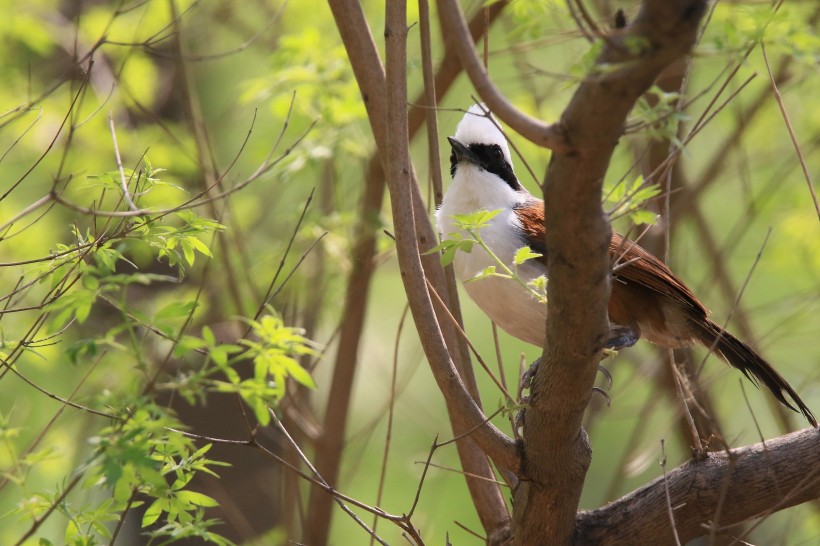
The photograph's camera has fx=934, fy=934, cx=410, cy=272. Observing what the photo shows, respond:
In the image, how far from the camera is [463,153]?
12.8 feet

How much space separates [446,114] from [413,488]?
3487 mm

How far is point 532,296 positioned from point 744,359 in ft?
2.93

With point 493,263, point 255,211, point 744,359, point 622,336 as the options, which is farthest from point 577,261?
point 255,211

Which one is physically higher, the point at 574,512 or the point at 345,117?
the point at 345,117

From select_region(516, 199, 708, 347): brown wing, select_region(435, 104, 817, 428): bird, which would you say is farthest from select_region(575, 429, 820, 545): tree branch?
select_region(516, 199, 708, 347): brown wing

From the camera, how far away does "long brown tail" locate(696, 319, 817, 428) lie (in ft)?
11.4

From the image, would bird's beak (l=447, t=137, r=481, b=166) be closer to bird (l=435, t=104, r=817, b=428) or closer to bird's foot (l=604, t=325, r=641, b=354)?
bird (l=435, t=104, r=817, b=428)

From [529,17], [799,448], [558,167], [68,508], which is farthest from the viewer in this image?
[529,17]

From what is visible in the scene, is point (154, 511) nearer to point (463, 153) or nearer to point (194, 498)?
point (194, 498)

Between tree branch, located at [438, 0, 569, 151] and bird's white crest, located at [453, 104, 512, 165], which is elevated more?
bird's white crest, located at [453, 104, 512, 165]

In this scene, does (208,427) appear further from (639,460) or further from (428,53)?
(428,53)

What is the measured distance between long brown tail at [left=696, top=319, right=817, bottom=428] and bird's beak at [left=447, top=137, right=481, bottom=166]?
1125 mm

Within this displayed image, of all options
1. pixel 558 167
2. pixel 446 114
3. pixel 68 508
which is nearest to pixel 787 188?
pixel 446 114

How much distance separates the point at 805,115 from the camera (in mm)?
5980
